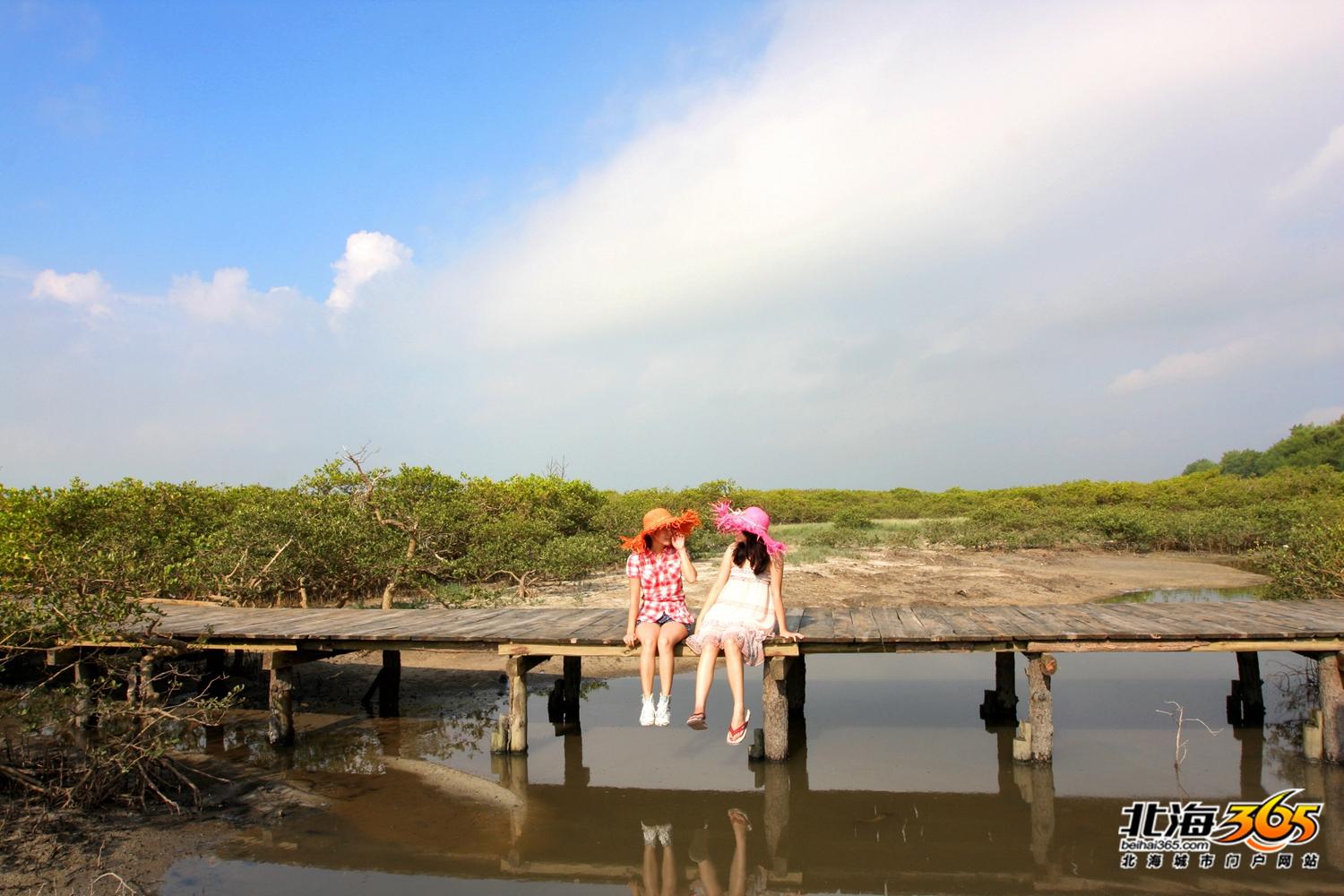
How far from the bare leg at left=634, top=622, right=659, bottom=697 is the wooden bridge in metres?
0.31

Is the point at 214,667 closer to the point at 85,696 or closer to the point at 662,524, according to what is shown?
the point at 85,696

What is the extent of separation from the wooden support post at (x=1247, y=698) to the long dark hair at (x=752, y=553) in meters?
5.64

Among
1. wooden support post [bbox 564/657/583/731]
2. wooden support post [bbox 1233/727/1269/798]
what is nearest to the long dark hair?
wooden support post [bbox 564/657/583/731]

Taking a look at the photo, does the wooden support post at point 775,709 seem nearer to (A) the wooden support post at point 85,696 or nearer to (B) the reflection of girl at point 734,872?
(B) the reflection of girl at point 734,872

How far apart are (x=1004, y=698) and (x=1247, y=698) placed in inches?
95.9

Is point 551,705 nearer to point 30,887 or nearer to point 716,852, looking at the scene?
point 716,852

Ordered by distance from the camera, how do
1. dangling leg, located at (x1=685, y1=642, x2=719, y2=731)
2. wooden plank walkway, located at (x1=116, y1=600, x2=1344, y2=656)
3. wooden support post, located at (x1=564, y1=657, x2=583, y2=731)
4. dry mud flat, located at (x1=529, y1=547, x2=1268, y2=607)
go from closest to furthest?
dangling leg, located at (x1=685, y1=642, x2=719, y2=731), wooden plank walkway, located at (x1=116, y1=600, x2=1344, y2=656), wooden support post, located at (x1=564, y1=657, x2=583, y2=731), dry mud flat, located at (x1=529, y1=547, x2=1268, y2=607)

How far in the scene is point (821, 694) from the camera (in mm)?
10547

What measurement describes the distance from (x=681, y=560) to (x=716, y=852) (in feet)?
7.05

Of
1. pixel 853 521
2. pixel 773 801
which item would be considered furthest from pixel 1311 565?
pixel 853 521

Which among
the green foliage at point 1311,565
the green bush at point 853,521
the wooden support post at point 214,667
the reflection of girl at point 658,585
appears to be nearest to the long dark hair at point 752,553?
the reflection of girl at point 658,585

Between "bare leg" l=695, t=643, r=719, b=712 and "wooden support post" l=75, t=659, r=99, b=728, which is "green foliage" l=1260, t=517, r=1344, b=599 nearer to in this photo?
"bare leg" l=695, t=643, r=719, b=712

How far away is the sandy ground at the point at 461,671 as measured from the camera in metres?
5.45

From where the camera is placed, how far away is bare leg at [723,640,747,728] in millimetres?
6367
